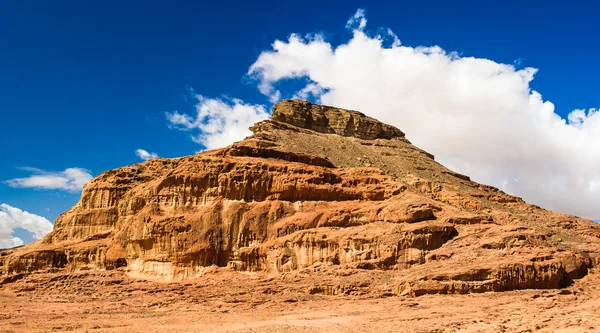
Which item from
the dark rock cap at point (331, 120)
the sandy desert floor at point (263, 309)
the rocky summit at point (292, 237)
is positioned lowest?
the sandy desert floor at point (263, 309)

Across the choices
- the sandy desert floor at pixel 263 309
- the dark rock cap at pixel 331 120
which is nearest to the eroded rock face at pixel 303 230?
the sandy desert floor at pixel 263 309

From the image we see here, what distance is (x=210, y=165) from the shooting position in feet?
Result: 162

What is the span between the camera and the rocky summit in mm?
37406

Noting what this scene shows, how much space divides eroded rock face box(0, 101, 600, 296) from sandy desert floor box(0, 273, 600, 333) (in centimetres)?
200

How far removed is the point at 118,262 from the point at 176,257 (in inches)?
287

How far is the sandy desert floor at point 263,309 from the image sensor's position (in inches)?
1115

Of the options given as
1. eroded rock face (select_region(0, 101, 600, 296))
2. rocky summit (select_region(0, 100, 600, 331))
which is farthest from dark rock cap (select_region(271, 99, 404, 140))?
rocky summit (select_region(0, 100, 600, 331))

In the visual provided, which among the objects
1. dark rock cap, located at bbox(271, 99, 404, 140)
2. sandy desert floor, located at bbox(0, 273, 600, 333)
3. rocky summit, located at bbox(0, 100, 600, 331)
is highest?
dark rock cap, located at bbox(271, 99, 404, 140)

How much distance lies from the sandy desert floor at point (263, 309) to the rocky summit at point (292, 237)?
44 cm

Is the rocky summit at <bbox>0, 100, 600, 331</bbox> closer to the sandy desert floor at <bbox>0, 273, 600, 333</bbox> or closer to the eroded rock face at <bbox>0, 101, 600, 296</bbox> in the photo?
the eroded rock face at <bbox>0, 101, 600, 296</bbox>

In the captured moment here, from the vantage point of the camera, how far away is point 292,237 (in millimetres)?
43156

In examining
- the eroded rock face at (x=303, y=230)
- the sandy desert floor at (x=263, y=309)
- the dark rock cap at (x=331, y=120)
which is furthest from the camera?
the dark rock cap at (x=331, y=120)

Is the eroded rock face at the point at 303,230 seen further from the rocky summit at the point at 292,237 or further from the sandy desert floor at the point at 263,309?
the sandy desert floor at the point at 263,309

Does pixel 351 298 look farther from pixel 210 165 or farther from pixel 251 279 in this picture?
pixel 210 165
